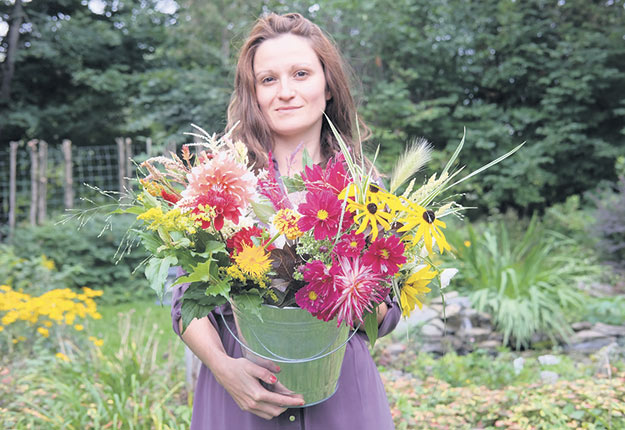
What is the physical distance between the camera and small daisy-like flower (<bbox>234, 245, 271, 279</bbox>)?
0.88 meters

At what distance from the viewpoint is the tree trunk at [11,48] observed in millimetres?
9578

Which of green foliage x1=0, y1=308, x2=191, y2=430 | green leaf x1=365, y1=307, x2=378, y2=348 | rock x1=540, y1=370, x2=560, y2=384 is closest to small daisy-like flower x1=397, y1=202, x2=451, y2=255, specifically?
green leaf x1=365, y1=307, x2=378, y2=348

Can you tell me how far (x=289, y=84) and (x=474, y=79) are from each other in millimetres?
8001

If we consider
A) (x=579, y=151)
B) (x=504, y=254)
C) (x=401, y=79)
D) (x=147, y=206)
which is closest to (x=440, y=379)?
(x=504, y=254)

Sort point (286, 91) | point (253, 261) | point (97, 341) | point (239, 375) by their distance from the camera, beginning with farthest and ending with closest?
point (97, 341) < point (286, 91) < point (239, 375) < point (253, 261)

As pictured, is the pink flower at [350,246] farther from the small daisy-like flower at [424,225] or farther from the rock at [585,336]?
the rock at [585,336]

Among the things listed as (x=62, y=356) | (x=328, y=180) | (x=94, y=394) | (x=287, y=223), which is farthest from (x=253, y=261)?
(x=62, y=356)

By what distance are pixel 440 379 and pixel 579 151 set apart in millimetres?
6481

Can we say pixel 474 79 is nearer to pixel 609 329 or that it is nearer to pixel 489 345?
pixel 609 329

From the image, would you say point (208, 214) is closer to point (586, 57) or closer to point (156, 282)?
point (156, 282)

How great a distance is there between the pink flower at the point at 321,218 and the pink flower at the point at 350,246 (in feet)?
0.09

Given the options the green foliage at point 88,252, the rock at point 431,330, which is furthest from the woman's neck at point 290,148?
the green foliage at point 88,252

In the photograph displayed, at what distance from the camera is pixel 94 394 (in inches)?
111

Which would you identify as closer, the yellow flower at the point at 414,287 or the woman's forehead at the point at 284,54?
the yellow flower at the point at 414,287
